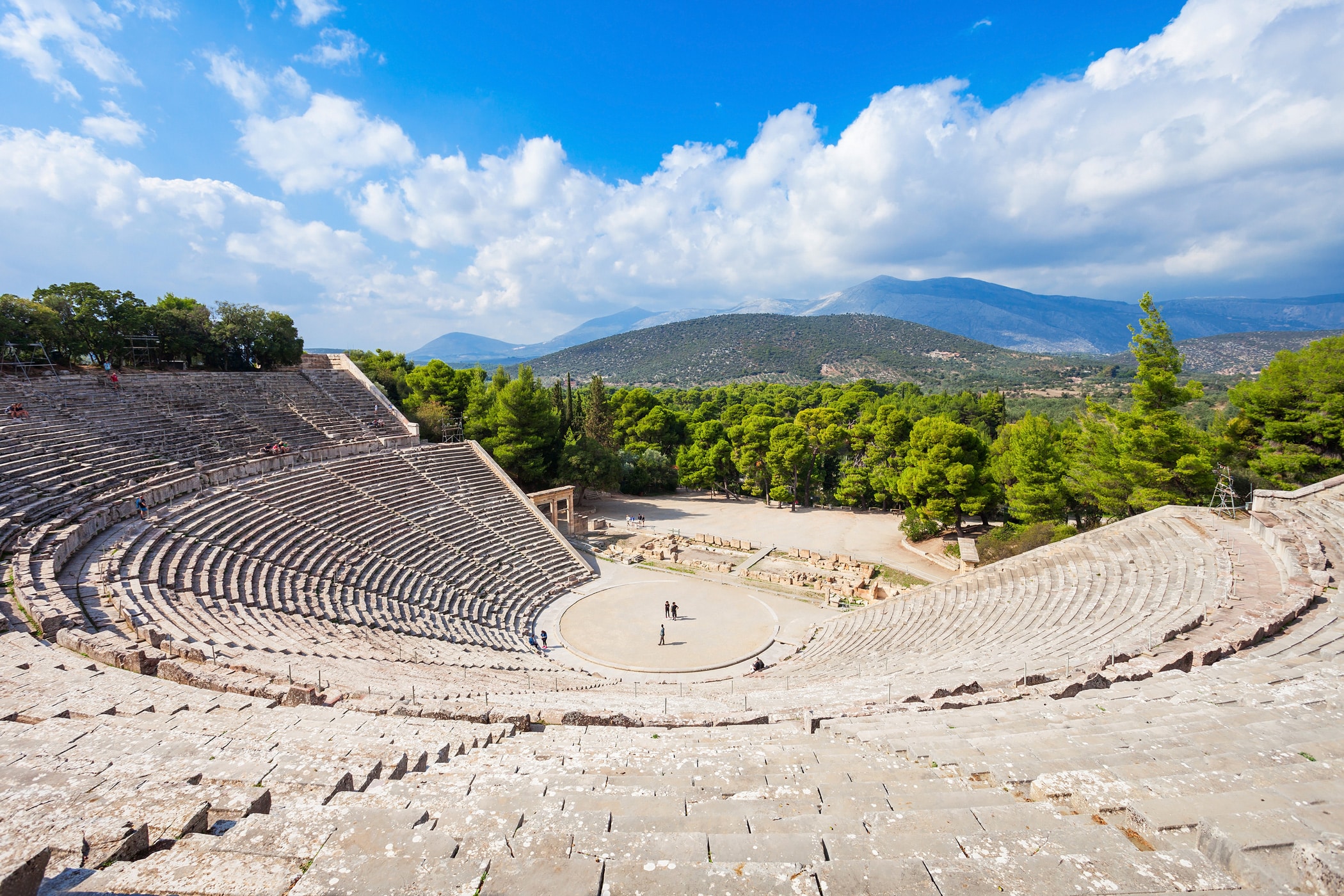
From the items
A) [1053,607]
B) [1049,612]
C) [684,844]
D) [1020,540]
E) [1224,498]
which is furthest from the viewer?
[1020,540]

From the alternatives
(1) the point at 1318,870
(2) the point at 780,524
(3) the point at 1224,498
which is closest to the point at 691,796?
(1) the point at 1318,870

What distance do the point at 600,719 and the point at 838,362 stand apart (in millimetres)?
160539

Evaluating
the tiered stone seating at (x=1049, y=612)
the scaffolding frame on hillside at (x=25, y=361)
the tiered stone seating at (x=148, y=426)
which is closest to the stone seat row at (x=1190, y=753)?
the tiered stone seating at (x=1049, y=612)

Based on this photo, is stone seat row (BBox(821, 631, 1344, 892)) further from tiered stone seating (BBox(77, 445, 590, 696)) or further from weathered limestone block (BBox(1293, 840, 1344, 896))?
tiered stone seating (BBox(77, 445, 590, 696))

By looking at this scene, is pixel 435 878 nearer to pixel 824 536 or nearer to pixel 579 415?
pixel 824 536

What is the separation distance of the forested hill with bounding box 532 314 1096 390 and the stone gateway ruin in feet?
395

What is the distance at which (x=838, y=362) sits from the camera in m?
158

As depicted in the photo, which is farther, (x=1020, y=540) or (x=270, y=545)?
(x=1020, y=540)

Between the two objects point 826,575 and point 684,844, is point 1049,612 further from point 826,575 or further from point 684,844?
point 684,844

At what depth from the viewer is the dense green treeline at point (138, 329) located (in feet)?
87.3

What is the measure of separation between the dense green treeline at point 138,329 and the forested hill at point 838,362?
11394 centimetres

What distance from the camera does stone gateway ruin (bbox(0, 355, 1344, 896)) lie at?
11.5 feet

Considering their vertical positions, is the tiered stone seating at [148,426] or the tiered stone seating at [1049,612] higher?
the tiered stone seating at [148,426]

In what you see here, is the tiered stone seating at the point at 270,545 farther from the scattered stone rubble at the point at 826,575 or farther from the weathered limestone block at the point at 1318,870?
the weathered limestone block at the point at 1318,870
